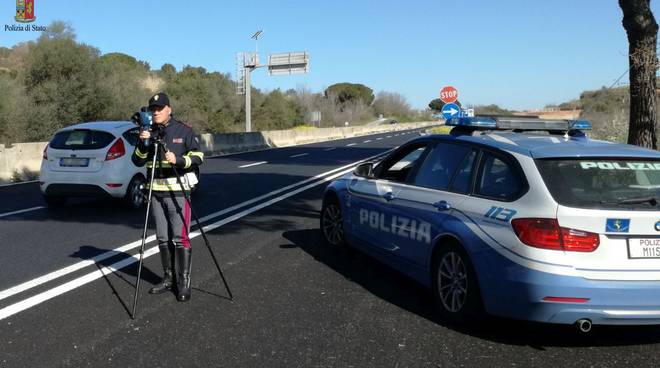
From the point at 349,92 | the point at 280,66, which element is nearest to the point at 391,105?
the point at 349,92

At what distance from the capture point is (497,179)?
4.41m

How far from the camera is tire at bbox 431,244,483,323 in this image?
4.27 metres

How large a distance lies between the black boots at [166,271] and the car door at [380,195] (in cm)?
193

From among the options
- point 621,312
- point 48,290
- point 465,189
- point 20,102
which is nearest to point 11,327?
point 48,290

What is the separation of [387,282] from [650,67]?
20.5 feet

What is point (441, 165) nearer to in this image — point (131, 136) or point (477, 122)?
point (477, 122)

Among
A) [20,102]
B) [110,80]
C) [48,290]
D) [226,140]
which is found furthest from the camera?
[110,80]

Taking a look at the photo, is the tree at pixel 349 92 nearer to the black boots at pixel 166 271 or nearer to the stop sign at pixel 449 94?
the stop sign at pixel 449 94

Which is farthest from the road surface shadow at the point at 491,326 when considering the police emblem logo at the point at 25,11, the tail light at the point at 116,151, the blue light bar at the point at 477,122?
the police emblem logo at the point at 25,11

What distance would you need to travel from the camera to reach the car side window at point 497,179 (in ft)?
13.8

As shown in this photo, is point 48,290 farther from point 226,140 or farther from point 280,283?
point 226,140

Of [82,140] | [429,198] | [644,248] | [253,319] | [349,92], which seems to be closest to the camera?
[644,248]

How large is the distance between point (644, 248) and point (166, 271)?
389 cm

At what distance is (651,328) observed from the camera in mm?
4492
